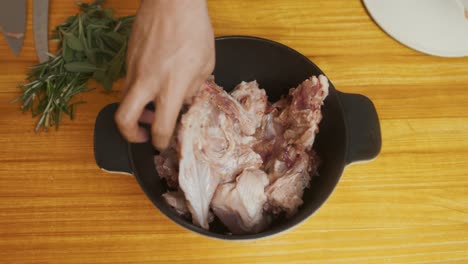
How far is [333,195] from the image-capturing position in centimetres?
105

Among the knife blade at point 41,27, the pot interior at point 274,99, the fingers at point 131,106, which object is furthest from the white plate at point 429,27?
the knife blade at point 41,27

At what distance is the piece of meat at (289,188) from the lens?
90 centimetres

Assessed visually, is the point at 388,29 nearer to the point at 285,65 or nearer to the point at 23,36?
the point at 285,65

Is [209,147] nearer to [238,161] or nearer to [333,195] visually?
[238,161]

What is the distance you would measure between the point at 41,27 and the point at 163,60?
658 mm

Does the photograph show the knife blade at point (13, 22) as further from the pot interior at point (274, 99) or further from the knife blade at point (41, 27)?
the pot interior at point (274, 99)

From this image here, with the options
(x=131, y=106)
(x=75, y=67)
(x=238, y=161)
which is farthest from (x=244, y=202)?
(x=75, y=67)

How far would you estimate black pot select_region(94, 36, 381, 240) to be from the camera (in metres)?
0.82

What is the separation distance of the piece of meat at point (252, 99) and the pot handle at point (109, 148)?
0.30 m

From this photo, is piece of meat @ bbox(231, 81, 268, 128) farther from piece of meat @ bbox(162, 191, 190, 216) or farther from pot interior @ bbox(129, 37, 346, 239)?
piece of meat @ bbox(162, 191, 190, 216)

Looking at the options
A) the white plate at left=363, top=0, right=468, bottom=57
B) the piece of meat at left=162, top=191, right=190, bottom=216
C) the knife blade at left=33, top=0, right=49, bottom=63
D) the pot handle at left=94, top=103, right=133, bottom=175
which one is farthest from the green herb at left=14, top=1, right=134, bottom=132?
the white plate at left=363, top=0, right=468, bottom=57

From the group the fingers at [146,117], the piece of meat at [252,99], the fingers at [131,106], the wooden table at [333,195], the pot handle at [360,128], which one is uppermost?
the fingers at [131,106]

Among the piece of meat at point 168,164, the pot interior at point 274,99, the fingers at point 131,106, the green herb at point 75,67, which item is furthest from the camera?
the green herb at point 75,67

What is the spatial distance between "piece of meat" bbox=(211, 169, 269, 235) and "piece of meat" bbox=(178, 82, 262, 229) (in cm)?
2
